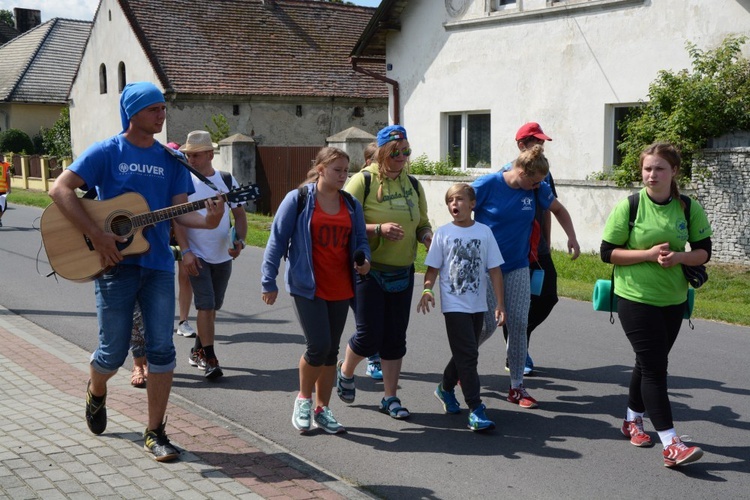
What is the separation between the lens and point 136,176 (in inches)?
204

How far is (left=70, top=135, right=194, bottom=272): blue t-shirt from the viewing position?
16.7 ft

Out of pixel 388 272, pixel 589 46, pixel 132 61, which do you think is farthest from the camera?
pixel 132 61

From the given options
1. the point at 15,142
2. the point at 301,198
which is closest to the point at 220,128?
the point at 15,142

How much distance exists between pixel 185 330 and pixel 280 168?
15051mm

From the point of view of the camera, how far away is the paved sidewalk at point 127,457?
4.66 meters

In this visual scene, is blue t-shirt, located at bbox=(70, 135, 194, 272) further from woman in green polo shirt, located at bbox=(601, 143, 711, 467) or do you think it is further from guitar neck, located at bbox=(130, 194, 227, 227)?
woman in green polo shirt, located at bbox=(601, 143, 711, 467)

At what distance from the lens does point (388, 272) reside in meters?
6.11

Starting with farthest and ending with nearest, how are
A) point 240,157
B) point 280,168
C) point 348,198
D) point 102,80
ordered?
point 102,80 < point 280,168 < point 240,157 < point 348,198

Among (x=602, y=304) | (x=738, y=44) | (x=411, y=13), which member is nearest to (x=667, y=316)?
(x=602, y=304)

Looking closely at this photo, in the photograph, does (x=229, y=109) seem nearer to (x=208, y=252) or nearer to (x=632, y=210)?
(x=208, y=252)

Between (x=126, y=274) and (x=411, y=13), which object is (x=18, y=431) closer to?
(x=126, y=274)

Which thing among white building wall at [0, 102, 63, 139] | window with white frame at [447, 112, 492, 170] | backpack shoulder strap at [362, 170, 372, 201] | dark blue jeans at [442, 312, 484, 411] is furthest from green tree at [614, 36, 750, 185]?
white building wall at [0, 102, 63, 139]

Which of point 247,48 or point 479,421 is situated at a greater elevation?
point 247,48

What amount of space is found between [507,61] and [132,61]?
1675 cm
